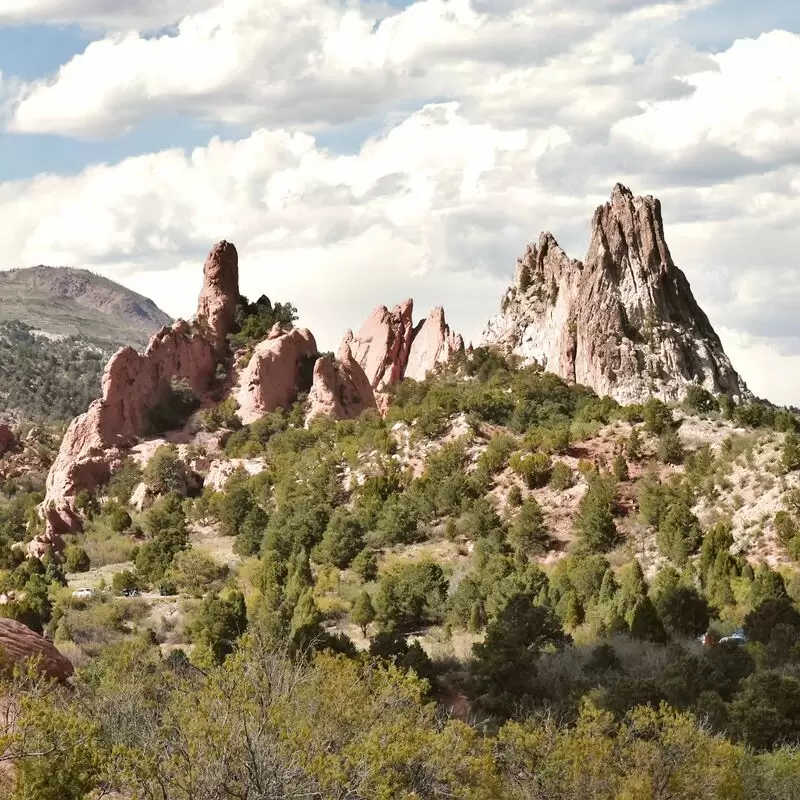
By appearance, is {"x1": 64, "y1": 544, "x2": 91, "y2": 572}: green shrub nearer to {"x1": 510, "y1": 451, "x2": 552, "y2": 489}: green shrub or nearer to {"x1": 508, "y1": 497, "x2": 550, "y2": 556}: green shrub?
{"x1": 508, "y1": 497, "x2": 550, "y2": 556}: green shrub

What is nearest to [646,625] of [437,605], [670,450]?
[437,605]

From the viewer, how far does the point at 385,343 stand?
100 m

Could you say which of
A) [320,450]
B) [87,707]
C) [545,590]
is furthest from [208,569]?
[87,707]

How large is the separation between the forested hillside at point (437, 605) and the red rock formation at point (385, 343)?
7.50 meters

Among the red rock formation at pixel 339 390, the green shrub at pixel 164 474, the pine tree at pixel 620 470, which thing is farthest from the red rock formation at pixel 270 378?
the pine tree at pixel 620 470

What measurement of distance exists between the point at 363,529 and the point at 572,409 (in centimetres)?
1766

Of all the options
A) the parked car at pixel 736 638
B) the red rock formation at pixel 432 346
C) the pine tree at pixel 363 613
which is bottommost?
the pine tree at pixel 363 613

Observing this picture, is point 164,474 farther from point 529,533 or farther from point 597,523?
point 597,523

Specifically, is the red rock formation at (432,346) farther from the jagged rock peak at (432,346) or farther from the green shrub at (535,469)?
the green shrub at (535,469)

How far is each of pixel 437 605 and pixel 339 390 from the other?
1194 inches

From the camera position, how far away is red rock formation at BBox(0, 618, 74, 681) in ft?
→ 108

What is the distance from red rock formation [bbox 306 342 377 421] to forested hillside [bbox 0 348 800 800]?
1608 millimetres

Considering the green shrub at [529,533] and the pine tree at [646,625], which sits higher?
the green shrub at [529,533]

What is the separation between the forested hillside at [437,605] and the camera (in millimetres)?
28906
